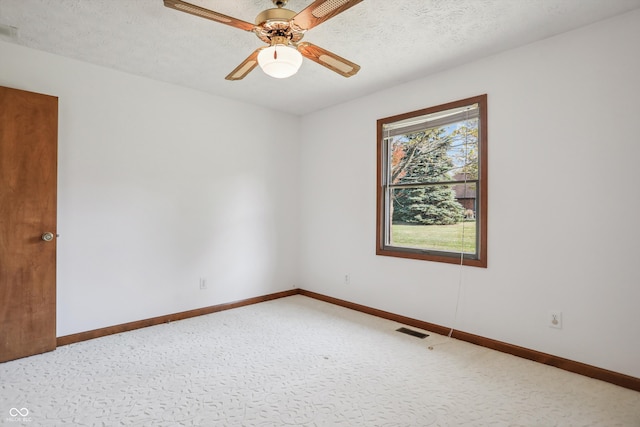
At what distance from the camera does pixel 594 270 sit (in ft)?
7.82

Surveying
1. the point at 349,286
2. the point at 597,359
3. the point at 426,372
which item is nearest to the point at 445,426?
the point at 426,372

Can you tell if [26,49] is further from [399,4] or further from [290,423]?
[290,423]

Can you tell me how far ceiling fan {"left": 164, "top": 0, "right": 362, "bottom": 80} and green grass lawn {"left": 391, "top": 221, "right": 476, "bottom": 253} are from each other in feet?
6.03

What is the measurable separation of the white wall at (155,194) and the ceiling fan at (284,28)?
183cm

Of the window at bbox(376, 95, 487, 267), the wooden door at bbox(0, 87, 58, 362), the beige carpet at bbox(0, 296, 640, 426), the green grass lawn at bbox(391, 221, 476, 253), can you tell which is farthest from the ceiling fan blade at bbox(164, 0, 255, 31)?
the green grass lawn at bbox(391, 221, 476, 253)

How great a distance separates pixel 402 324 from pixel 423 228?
1047 mm

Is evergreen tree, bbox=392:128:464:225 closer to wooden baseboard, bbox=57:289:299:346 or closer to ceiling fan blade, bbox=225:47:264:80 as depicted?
ceiling fan blade, bbox=225:47:264:80

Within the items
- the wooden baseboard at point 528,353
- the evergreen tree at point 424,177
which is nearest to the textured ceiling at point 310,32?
the evergreen tree at point 424,177

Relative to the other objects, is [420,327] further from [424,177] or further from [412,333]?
[424,177]

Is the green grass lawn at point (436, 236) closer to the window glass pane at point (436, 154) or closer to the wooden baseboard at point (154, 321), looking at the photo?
the window glass pane at point (436, 154)

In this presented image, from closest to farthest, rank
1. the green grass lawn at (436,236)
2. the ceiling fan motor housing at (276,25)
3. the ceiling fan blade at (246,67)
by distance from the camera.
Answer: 1. the ceiling fan motor housing at (276,25)
2. the ceiling fan blade at (246,67)
3. the green grass lawn at (436,236)

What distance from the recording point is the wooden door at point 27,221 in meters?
2.56

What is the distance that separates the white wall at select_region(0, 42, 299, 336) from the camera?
295cm

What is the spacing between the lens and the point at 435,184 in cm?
329
